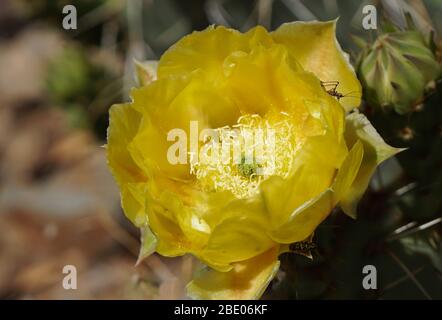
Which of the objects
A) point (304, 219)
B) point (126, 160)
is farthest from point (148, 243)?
point (304, 219)

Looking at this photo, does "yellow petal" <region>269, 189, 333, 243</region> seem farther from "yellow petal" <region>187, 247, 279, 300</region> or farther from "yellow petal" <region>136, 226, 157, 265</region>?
"yellow petal" <region>136, 226, 157, 265</region>

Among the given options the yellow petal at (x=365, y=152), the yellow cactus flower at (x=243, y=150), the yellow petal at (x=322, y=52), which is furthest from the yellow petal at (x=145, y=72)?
the yellow petal at (x=365, y=152)

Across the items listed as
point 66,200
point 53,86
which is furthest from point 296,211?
point 66,200

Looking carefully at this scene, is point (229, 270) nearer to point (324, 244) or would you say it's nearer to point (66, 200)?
point (324, 244)

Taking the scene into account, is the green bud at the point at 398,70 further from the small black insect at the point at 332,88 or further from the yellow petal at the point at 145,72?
the yellow petal at the point at 145,72

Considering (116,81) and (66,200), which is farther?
(66,200)

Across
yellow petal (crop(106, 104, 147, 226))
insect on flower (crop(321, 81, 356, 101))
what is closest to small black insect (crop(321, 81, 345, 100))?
insect on flower (crop(321, 81, 356, 101))

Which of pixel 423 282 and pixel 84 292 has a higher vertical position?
pixel 423 282
